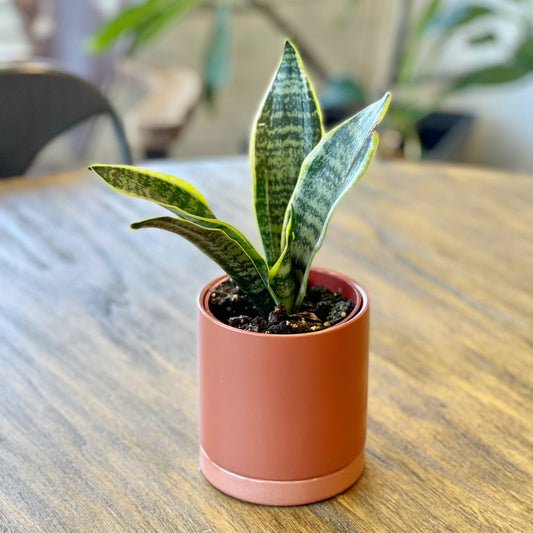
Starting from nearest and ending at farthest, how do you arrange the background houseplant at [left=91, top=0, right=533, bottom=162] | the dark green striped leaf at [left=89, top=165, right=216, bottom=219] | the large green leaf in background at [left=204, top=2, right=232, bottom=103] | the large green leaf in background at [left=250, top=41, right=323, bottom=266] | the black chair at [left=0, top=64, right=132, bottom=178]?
the dark green striped leaf at [left=89, top=165, right=216, bottom=219] → the large green leaf in background at [left=250, top=41, right=323, bottom=266] → the black chair at [left=0, top=64, right=132, bottom=178] → the background houseplant at [left=91, top=0, right=533, bottom=162] → the large green leaf in background at [left=204, top=2, right=232, bottom=103]

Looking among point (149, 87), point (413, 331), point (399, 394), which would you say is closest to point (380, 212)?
point (413, 331)

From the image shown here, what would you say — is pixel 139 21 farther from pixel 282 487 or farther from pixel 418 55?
pixel 282 487

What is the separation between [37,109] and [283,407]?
0.90 m

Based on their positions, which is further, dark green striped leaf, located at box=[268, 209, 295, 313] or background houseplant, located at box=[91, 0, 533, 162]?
background houseplant, located at box=[91, 0, 533, 162]

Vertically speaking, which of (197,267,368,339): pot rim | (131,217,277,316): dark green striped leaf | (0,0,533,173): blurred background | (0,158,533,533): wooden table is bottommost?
(0,0,533,173): blurred background

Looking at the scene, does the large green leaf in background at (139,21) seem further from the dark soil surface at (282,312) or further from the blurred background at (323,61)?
the dark soil surface at (282,312)

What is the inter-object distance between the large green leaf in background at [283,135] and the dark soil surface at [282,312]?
39 millimetres

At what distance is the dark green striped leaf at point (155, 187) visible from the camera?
1.32 feet

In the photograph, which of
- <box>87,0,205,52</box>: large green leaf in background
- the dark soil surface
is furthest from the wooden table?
<box>87,0,205,52</box>: large green leaf in background

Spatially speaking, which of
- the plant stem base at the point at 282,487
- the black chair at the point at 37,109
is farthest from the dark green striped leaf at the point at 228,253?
the black chair at the point at 37,109

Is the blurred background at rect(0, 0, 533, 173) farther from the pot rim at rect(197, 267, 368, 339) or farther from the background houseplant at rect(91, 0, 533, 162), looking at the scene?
the pot rim at rect(197, 267, 368, 339)

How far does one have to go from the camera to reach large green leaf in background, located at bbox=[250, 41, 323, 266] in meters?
0.51

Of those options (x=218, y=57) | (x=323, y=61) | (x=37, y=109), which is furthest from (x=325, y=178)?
(x=323, y=61)

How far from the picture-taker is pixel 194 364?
674mm
